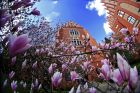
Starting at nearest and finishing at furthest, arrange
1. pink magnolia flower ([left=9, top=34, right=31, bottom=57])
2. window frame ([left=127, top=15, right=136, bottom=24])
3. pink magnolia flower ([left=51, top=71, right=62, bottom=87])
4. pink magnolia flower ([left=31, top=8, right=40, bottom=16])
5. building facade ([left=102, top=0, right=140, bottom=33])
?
pink magnolia flower ([left=9, top=34, right=31, bottom=57]) → pink magnolia flower ([left=51, top=71, right=62, bottom=87]) → pink magnolia flower ([left=31, top=8, right=40, bottom=16]) → building facade ([left=102, top=0, right=140, bottom=33]) → window frame ([left=127, top=15, right=136, bottom=24])

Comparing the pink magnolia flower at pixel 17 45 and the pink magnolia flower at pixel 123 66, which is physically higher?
the pink magnolia flower at pixel 17 45

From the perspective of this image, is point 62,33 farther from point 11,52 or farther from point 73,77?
point 11,52

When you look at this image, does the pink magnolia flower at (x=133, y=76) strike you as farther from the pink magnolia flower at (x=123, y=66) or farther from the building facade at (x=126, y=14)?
the building facade at (x=126, y=14)

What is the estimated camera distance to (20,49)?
2.30ft

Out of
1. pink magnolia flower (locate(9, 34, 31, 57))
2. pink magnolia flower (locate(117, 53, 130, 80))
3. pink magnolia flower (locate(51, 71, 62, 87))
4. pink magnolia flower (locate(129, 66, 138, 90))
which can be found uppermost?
pink magnolia flower (locate(9, 34, 31, 57))

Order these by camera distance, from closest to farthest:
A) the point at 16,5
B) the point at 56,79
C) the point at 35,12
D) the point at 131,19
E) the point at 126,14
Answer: the point at 16,5, the point at 56,79, the point at 35,12, the point at 131,19, the point at 126,14

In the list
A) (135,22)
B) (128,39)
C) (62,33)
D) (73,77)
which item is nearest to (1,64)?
(73,77)

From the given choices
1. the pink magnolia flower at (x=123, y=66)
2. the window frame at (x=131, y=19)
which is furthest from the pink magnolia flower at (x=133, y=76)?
the window frame at (x=131, y=19)

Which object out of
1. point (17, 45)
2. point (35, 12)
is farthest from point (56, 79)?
point (17, 45)

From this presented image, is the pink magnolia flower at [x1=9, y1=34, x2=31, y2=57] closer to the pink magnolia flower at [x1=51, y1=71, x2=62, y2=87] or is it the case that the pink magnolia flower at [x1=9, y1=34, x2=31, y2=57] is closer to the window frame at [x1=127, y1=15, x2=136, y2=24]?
Result: the pink magnolia flower at [x1=51, y1=71, x2=62, y2=87]

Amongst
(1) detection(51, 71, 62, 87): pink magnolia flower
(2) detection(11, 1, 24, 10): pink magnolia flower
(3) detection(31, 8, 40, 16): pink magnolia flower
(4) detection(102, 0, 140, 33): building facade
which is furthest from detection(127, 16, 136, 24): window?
(2) detection(11, 1, 24, 10): pink magnolia flower

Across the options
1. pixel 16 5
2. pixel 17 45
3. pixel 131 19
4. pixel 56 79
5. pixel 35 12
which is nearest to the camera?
pixel 17 45

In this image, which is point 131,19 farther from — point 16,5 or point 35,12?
point 16,5

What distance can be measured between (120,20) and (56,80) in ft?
56.6
